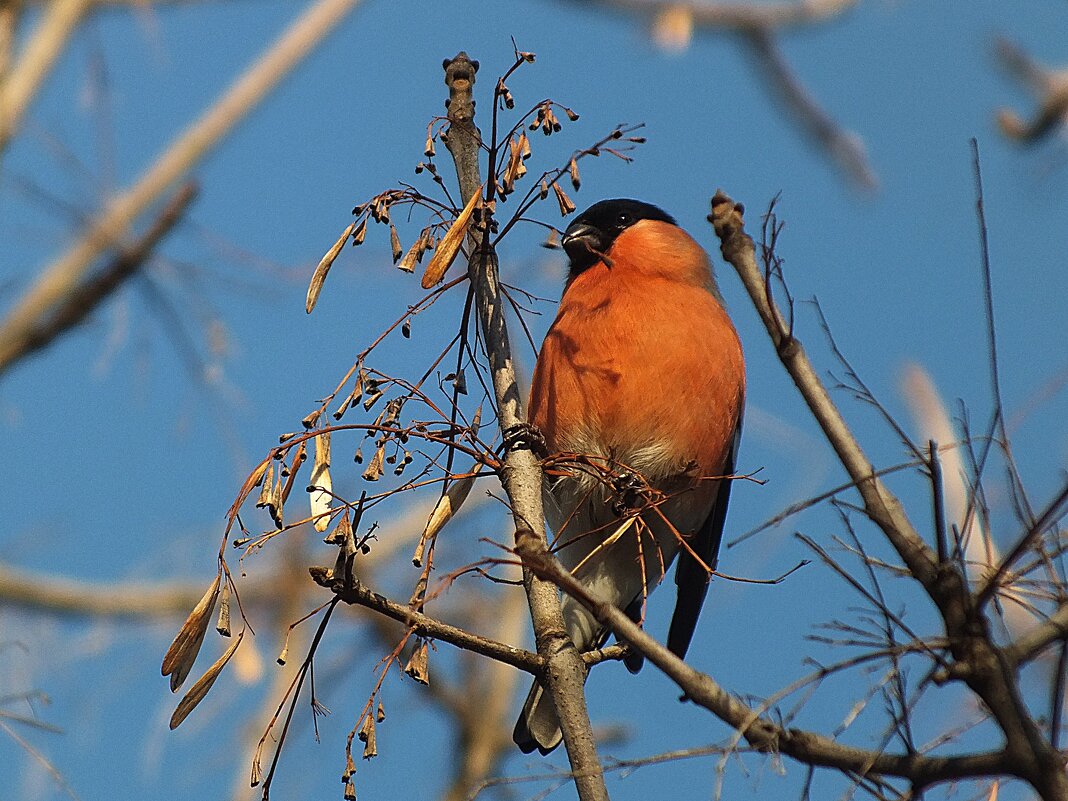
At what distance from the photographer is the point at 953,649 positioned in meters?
1.68

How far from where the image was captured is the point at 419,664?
6.89 feet

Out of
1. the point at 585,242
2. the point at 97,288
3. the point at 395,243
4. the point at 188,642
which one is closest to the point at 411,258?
the point at 395,243

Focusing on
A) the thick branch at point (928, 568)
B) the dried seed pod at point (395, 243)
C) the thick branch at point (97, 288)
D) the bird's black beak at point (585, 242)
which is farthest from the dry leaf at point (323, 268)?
the thick branch at point (97, 288)

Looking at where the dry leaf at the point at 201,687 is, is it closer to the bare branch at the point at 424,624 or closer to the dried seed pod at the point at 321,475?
the bare branch at the point at 424,624

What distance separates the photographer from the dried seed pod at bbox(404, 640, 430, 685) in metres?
2.09

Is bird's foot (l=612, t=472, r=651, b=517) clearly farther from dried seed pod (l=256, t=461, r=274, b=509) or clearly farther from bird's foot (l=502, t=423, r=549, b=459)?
dried seed pod (l=256, t=461, r=274, b=509)

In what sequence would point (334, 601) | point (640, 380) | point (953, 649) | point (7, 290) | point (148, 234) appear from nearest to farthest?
point (953, 649)
point (334, 601)
point (640, 380)
point (7, 290)
point (148, 234)

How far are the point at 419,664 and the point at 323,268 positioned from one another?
0.78 m

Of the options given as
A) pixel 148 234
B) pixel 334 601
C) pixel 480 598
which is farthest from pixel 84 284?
pixel 334 601

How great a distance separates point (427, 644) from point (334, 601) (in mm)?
196

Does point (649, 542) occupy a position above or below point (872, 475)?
above

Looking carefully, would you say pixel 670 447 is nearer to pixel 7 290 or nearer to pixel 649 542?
pixel 649 542

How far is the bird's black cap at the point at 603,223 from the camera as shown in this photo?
13.3 ft

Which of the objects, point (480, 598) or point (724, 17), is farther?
point (724, 17)
